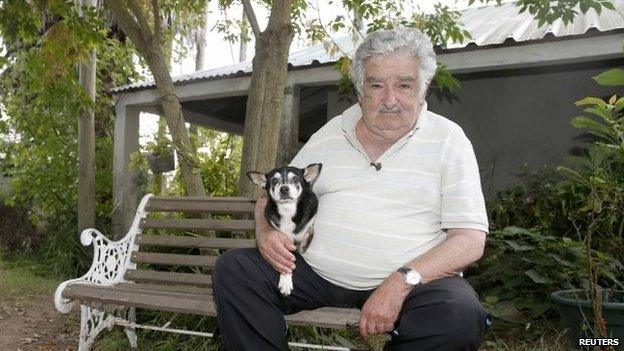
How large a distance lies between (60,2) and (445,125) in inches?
154

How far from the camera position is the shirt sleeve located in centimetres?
252

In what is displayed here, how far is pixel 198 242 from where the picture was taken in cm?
431

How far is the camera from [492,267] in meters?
5.06

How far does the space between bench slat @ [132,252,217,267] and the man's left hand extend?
197 centimetres

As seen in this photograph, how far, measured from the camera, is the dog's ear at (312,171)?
9.46ft

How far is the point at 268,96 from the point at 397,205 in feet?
7.58

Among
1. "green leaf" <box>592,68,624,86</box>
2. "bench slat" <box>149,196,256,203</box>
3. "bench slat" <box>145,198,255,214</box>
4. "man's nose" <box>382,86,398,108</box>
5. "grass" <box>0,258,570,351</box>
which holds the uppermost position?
"green leaf" <box>592,68,624,86</box>

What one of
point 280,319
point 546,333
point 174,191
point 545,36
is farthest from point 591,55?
point 174,191

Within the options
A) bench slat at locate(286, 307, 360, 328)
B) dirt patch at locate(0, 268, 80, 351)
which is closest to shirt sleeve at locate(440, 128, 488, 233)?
bench slat at locate(286, 307, 360, 328)

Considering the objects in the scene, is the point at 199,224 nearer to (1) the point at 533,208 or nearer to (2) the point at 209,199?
(2) the point at 209,199

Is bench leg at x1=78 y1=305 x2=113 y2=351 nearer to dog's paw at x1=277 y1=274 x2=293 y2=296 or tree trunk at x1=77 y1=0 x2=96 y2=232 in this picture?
dog's paw at x1=277 y1=274 x2=293 y2=296

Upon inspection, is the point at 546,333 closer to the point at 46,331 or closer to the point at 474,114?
the point at 46,331

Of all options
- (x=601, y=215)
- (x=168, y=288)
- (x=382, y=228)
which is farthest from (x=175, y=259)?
(x=601, y=215)

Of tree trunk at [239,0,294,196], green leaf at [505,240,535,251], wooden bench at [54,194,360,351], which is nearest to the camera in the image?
wooden bench at [54,194,360,351]
